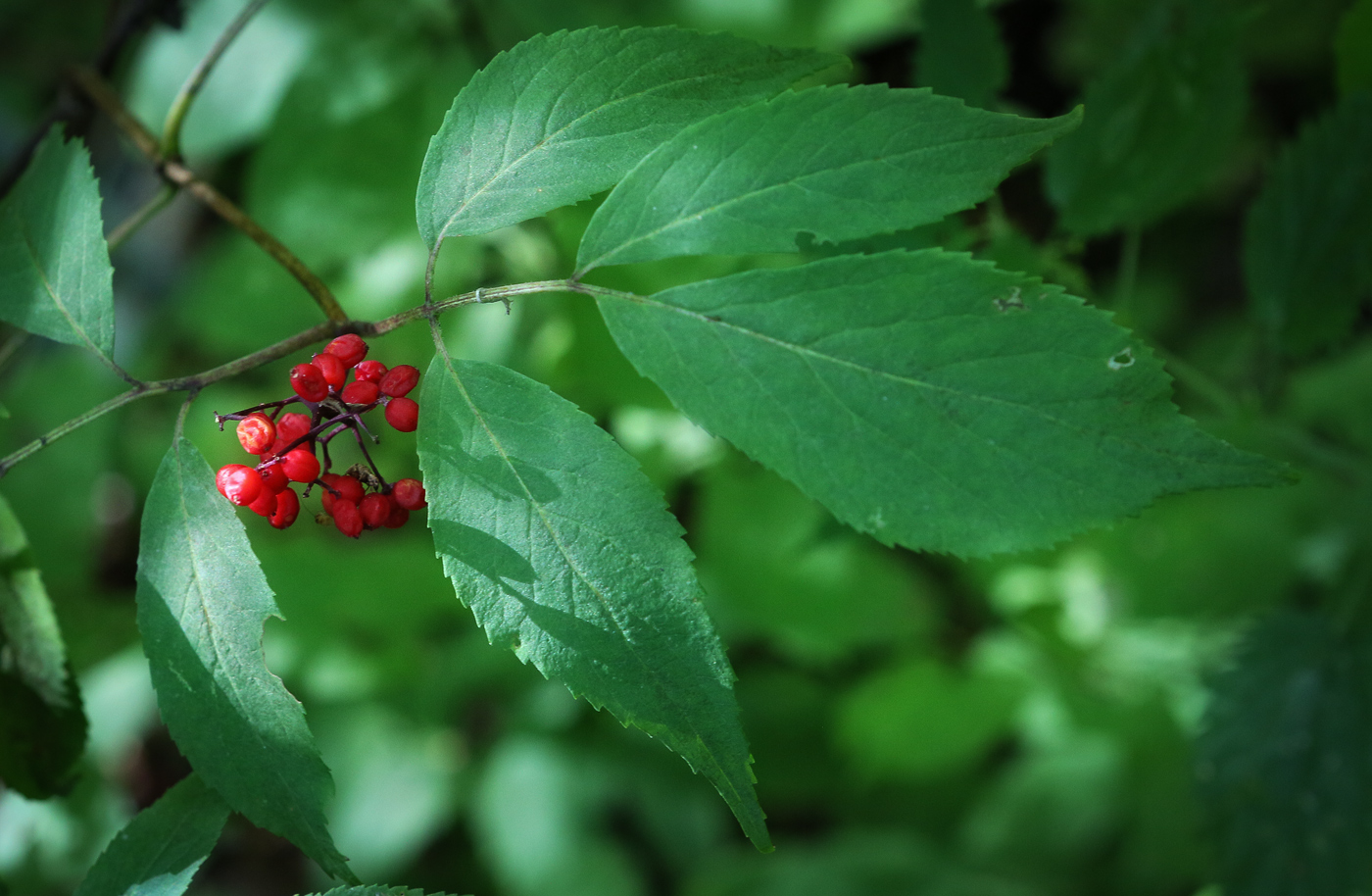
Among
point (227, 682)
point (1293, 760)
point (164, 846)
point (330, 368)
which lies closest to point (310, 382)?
point (330, 368)

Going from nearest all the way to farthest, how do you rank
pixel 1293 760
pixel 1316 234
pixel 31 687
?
1. pixel 31 687
2. pixel 1316 234
3. pixel 1293 760

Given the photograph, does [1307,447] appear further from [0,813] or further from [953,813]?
[0,813]

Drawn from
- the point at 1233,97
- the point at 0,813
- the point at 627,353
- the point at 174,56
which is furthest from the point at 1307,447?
the point at 0,813

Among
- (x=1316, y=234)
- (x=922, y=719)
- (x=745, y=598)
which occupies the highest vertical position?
(x=1316, y=234)

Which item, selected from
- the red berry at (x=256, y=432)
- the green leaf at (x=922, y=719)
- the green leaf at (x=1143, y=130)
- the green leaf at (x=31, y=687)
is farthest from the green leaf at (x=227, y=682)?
the green leaf at (x=922, y=719)

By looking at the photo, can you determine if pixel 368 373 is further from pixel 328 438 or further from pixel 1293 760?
pixel 1293 760

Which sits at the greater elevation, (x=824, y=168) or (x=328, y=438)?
(x=824, y=168)
